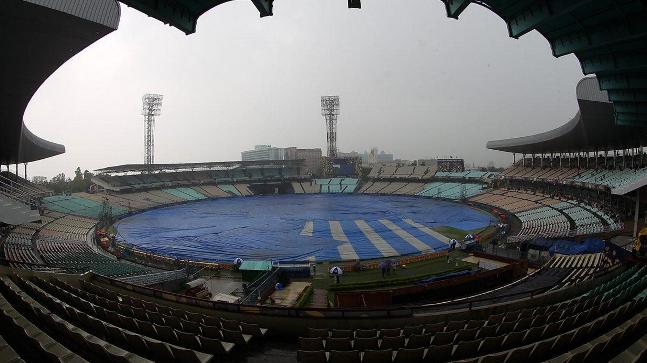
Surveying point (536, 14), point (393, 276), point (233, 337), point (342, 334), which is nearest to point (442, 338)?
point (342, 334)

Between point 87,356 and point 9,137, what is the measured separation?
74.9 ft

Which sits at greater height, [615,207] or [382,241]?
[615,207]

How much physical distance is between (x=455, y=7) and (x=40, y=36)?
1387 centimetres

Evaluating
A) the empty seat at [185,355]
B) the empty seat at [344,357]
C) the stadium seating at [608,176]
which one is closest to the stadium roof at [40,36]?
the empty seat at [185,355]

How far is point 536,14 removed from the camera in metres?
9.60

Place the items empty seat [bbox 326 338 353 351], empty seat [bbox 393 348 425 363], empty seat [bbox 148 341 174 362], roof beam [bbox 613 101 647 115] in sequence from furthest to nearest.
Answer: roof beam [bbox 613 101 647 115] → empty seat [bbox 326 338 353 351] → empty seat [bbox 393 348 425 363] → empty seat [bbox 148 341 174 362]

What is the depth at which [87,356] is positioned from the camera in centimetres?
584

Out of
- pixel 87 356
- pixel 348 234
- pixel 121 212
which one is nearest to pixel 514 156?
pixel 348 234

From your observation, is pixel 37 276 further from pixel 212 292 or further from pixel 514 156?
pixel 514 156

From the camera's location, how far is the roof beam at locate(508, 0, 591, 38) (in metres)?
8.71

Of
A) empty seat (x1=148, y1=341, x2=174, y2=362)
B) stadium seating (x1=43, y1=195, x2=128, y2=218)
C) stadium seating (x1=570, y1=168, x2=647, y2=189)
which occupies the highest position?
stadium seating (x1=570, y1=168, x2=647, y2=189)

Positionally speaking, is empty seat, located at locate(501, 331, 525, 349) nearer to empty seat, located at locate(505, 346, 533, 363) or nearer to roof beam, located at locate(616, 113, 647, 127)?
empty seat, located at locate(505, 346, 533, 363)

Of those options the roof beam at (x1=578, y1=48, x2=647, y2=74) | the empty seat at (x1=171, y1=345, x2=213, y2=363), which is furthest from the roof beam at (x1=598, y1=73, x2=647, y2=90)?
the empty seat at (x1=171, y1=345, x2=213, y2=363)

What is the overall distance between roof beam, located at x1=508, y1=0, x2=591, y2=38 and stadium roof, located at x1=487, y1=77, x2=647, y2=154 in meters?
19.8
